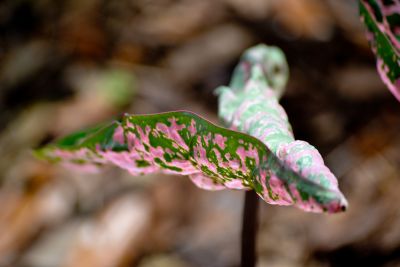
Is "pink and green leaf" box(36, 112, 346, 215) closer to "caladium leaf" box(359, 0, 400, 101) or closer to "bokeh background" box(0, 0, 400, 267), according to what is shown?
"caladium leaf" box(359, 0, 400, 101)

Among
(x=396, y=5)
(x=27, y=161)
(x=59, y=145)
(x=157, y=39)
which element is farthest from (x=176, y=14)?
(x=396, y=5)

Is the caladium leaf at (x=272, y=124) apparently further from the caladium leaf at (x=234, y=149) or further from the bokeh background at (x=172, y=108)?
the bokeh background at (x=172, y=108)

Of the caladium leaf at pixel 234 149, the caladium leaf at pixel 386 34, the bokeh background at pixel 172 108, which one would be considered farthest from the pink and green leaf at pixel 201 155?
the bokeh background at pixel 172 108

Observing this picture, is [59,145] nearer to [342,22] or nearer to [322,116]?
[322,116]

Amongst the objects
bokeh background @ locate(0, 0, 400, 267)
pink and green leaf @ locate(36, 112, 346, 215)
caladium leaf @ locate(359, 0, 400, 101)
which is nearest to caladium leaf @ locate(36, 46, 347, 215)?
pink and green leaf @ locate(36, 112, 346, 215)

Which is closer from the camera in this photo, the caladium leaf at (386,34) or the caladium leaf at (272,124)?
the caladium leaf at (272,124)
